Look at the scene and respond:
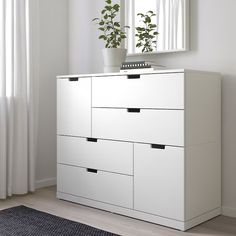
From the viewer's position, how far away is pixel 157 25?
3.18 m

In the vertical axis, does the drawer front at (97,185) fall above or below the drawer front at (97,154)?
below

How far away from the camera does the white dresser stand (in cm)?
255

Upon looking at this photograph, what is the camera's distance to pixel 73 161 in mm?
3223

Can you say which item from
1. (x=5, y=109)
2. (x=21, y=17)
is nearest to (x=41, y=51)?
(x=21, y=17)

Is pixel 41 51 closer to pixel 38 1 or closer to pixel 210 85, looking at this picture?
pixel 38 1

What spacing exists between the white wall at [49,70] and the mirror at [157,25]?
0.81 meters

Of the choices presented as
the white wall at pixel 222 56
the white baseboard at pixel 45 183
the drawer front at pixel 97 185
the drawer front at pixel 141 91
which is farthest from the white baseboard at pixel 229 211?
the white baseboard at pixel 45 183

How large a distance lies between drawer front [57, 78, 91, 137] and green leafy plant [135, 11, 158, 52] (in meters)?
0.55

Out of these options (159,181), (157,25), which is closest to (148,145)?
(159,181)

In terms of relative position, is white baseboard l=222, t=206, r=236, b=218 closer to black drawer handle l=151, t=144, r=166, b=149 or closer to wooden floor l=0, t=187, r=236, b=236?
wooden floor l=0, t=187, r=236, b=236

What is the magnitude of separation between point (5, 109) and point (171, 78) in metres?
1.51

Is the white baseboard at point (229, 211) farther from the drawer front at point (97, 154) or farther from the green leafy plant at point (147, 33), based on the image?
the green leafy plant at point (147, 33)

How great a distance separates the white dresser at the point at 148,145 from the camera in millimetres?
2547

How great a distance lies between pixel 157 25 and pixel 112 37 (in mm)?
396
